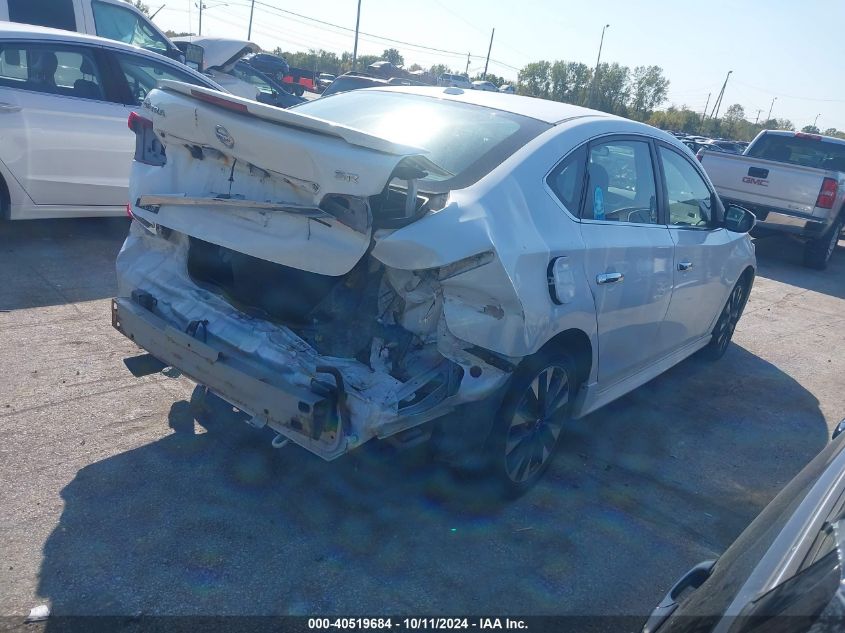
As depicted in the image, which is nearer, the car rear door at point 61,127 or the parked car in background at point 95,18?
the car rear door at point 61,127

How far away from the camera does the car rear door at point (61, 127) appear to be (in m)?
6.17

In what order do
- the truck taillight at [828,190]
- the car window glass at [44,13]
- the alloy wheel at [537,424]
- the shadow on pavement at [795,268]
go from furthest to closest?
the truck taillight at [828,190], the shadow on pavement at [795,268], the car window glass at [44,13], the alloy wheel at [537,424]

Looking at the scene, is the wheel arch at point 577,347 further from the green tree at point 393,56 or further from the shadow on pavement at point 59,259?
the green tree at point 393,56

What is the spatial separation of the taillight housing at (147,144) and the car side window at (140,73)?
11.5 ft

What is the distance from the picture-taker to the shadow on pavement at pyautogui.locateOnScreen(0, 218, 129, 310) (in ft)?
18.2

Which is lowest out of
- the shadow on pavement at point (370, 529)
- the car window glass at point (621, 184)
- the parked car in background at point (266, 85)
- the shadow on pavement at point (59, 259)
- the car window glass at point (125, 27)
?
the shadow on pavement at point (59, 259)

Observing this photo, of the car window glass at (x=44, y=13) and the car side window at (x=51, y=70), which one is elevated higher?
the car window glass at (x=44, y=13)

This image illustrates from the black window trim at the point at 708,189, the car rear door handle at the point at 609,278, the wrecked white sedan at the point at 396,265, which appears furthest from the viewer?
the black window trim at the point at 708,189

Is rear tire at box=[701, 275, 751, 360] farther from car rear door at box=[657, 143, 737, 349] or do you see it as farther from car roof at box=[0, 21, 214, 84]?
car roof at box=[0, 21, 214, 84]

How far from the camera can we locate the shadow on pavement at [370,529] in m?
2.91

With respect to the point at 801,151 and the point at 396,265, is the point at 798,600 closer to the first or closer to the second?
the point at 396,265

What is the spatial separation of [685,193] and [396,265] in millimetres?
2747

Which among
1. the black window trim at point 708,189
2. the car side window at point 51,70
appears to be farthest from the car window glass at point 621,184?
the car side window at point 51,70

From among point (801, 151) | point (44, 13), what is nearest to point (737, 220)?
point (44, 13)
